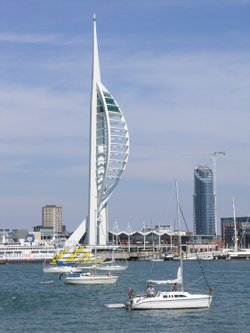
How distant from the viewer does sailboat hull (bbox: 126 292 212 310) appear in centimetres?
4091

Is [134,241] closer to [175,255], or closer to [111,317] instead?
[175,255]

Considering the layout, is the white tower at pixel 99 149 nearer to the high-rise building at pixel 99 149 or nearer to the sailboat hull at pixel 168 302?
the high-rise building at pixel 99 149

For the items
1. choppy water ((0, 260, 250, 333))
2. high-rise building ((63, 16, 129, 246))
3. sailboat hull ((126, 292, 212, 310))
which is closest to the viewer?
choppy water ((0, 260, 250, 333))

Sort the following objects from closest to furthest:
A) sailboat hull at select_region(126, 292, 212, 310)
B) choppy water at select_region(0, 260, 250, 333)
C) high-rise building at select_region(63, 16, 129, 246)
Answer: choppy water at select_region(0, 260, 250, 333), sailboat hull at select_region(126, 292, 212, 310), high-rise building at select_region(63, 16, 129, 246)

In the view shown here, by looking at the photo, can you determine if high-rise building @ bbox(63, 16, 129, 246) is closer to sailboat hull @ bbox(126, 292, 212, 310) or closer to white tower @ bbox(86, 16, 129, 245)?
white tower @ bbox(86, 16, 129, 245)

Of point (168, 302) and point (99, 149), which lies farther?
point (99, 149)

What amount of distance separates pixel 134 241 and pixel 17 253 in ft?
145

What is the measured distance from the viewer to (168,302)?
134 ft

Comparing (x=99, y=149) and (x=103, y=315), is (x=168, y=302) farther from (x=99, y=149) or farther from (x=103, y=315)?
(x=99, y=149)

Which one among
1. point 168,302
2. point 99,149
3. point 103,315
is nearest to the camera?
point 103,315

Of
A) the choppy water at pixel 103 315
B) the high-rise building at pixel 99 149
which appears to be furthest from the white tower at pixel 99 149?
the choppy water at pixel 103 315

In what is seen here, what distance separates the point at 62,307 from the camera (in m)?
45.1

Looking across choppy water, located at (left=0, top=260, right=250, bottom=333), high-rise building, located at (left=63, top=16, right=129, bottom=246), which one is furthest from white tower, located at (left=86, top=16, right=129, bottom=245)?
choppy water, located at (left=0, top=260, right=250, bottom=333)

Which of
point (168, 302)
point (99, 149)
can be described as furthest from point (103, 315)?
point (99, 149)
